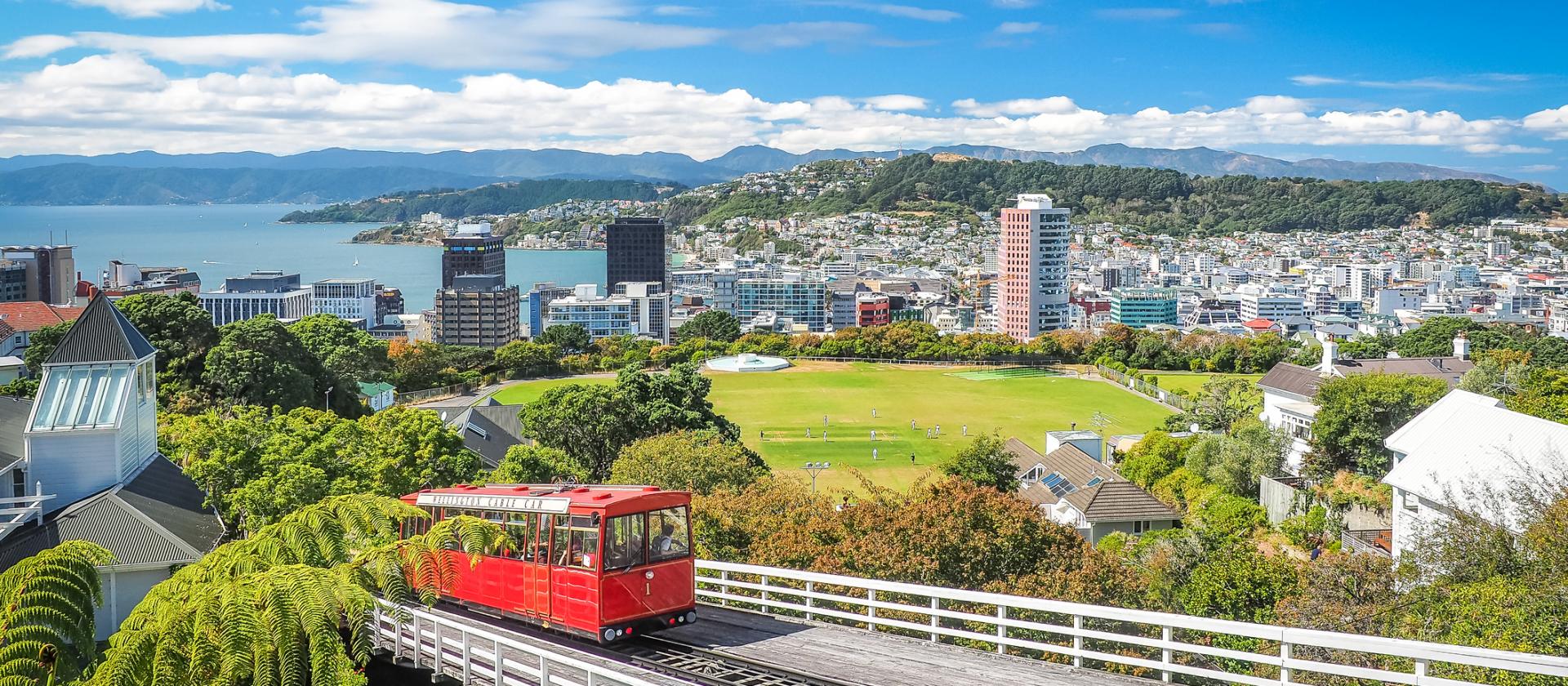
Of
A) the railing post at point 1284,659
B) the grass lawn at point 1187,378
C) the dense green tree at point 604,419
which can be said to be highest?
the railing post at point 1284,659

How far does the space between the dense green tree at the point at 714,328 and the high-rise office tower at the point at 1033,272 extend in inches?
1728

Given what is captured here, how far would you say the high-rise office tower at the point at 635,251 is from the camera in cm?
16775

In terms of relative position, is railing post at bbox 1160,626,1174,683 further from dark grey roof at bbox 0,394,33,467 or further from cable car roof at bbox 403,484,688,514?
dark grey roof at bbox 0,394,33,467

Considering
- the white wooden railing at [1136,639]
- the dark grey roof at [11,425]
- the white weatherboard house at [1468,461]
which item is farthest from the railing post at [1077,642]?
the dark grey roof at [11,425]

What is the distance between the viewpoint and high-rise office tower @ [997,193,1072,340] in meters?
129

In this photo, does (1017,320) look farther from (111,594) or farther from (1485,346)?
(111,594)

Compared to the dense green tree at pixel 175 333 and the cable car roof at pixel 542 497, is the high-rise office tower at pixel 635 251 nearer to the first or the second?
the dense green tree at pixel 175 333

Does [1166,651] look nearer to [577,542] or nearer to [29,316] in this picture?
[577,542]

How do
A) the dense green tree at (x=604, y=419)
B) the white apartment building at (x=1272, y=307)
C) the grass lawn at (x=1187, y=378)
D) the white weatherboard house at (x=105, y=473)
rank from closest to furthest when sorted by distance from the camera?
the white weatherboard house at (x=105, y=473) < the dense green tree at (x=604, y=419) < the grass lawn at (x=1187, y=378) < the white apartment building at (x=1272, y=307)

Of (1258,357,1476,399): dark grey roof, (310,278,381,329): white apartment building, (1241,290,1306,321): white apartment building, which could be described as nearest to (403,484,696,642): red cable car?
(1258,357,1476,399): dark grey roof

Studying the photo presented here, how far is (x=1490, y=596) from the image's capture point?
11750 millimetres

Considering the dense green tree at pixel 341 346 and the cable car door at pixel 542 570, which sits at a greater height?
the cable car door at pixel 542 570

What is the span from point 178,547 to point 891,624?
33.9 feet

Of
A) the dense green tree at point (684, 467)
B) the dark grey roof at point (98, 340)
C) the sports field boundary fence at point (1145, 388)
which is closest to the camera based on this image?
the dark grey roof at point (98, 340)
